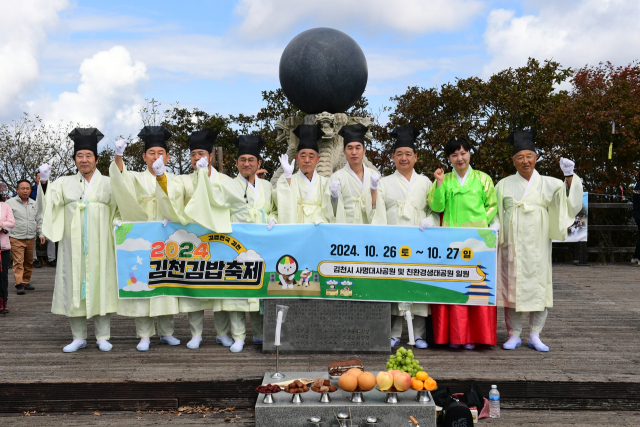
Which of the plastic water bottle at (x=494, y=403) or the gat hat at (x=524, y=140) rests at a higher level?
the gat hat at (x=524, y=140)

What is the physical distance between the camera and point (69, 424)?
13.6ft

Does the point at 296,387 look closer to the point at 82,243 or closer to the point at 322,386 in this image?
the point at 322,386

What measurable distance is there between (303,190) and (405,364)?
203 centimetres

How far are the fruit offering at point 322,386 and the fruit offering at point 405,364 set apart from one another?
17.3 inches

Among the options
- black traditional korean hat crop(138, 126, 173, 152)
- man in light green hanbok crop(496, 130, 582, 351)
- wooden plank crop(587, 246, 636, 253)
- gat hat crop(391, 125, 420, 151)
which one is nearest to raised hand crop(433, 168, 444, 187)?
gat hat crop(391, 125, 420, 151)

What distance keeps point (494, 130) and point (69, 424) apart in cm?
1143

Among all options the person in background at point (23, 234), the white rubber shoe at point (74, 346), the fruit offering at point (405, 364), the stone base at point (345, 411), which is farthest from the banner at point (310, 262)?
the person in background at point (23, 234)

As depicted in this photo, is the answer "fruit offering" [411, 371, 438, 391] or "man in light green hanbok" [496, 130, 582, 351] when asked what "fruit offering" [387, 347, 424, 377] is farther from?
"man in light green hanbok" [496, 130, 582, 351]

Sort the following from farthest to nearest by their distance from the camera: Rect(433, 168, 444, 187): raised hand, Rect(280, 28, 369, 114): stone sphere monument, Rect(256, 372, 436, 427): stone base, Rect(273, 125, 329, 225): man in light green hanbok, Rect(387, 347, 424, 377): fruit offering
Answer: Rect(280, 28, 369, 114): stone sphere monument < Rect(273, 125, 329, 225): man in light green hanbok < Rect(433, 168, 444, 187): raised hand < Rect(387, 347, 424, 377): fruit offering < Rect(256, 372, 436, 427): stone base

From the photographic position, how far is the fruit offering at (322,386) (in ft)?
12.8

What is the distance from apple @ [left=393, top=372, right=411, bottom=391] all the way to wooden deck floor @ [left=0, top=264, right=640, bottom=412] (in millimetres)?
672

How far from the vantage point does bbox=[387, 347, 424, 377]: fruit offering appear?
4.01 metres

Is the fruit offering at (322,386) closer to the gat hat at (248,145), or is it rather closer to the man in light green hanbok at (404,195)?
the man in light green hanbok at (404,195)

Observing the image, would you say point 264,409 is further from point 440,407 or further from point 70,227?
point 70,227
